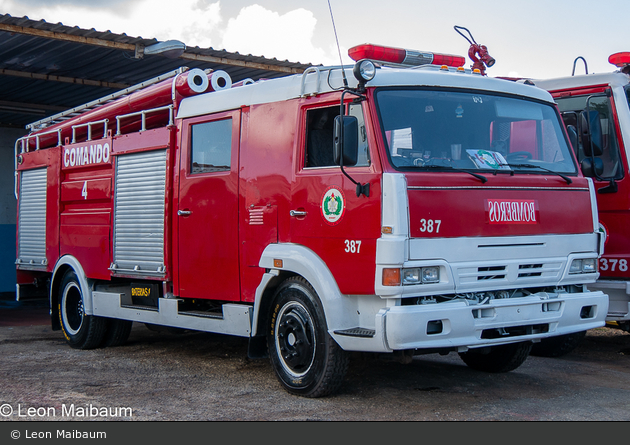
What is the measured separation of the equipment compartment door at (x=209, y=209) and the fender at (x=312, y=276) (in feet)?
1.69

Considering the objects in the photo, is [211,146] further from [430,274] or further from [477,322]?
[477,322]

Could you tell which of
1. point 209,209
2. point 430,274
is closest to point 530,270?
point 430,274

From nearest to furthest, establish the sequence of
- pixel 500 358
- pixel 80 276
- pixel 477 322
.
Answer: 1. pixel 477 322
2. pixel 500 358
3. pixel 80 276

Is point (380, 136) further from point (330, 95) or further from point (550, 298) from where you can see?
point (550, 298)

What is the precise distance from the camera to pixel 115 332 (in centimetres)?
863

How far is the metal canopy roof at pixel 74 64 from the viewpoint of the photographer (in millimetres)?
10312

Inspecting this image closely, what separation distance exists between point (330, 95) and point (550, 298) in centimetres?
237

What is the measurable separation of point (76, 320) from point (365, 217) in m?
5.15

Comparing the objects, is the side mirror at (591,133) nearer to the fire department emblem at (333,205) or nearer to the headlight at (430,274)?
the headlight at (430,274)

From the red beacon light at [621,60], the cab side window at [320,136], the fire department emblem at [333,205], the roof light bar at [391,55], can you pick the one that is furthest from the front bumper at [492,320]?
the red beacon light at [621,60]

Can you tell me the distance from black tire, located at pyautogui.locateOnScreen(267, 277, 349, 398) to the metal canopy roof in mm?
6300

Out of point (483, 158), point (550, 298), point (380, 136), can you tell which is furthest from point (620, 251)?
point (380, 136)

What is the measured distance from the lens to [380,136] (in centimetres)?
522

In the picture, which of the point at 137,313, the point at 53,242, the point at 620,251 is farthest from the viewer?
the point at 53,242
